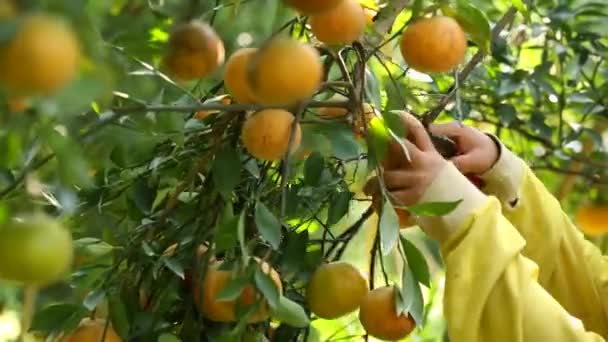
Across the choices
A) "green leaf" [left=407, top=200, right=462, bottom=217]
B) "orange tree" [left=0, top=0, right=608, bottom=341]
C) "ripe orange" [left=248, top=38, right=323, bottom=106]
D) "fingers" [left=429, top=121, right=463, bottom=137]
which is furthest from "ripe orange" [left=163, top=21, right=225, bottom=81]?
"fingers" [left=429, top=121, right=463, bottom=137]

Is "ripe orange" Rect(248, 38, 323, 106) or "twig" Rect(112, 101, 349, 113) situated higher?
"ripe orange" Rect(248, 38, 323, 106)

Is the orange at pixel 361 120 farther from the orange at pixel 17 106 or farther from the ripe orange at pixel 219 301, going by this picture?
the orange at pixel 17 106

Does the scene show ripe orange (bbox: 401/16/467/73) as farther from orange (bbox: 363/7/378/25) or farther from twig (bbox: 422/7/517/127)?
twig (bbox: 422/7/517/127)

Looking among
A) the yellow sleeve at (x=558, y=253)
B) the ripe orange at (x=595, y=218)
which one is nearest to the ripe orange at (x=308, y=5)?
the yellow sleeve at (x=558, y=253)

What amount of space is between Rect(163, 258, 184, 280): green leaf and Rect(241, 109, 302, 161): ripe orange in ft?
0.37

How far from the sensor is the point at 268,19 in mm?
830

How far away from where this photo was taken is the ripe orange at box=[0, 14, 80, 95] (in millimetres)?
368

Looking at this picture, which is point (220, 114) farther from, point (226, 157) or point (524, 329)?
point (524, 329)

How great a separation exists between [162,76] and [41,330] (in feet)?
0.78

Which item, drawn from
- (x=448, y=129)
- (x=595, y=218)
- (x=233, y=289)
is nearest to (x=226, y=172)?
(x=233, y=289)

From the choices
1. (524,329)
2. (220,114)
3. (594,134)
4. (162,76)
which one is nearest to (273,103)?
(162,76)

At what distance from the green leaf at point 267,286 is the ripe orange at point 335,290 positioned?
8 cm

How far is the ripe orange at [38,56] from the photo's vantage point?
1.21ft

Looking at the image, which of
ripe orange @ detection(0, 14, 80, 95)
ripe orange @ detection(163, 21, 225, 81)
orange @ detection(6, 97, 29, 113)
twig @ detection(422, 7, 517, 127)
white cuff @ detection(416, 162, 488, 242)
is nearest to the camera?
ripe orange @ detection(0, 14, 80, 95)
